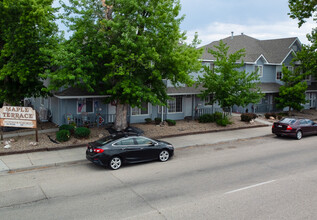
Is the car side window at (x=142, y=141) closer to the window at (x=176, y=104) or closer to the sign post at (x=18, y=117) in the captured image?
the sign post at (x=18, y=117)

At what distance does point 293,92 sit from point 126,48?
2025 cm

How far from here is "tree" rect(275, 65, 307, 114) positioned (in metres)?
29.0

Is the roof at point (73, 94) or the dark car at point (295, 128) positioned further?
the roof at point (73, 94)

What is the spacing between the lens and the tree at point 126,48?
1623 centimetres

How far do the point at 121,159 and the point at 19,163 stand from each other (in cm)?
493

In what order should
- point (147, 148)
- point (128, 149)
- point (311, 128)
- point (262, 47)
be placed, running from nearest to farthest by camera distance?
point (128, 149)
point (147, 148)
point (311, 128)
point (262, 47)

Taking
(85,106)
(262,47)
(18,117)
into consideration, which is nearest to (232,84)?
(85,106)

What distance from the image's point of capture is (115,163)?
1266 centimetres

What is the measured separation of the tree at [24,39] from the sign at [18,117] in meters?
1.79

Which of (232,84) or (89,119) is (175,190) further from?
(232,84)

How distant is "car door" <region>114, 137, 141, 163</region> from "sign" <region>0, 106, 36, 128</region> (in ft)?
21.0

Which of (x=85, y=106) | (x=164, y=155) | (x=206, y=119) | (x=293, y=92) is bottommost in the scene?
(x=164, y=155)

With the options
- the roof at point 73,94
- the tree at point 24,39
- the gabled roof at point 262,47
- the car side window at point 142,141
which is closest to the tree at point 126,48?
the tree at point 24,39

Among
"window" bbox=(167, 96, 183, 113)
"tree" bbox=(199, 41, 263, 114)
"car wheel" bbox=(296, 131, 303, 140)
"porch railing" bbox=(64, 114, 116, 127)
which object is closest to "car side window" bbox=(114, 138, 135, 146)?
"porch railing" bbox=(64, 114, 116, 127)
